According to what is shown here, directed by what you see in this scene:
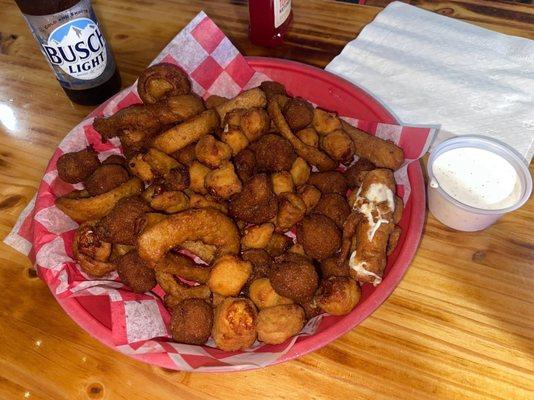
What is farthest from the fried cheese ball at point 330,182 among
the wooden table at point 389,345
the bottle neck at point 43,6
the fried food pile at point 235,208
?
the bottle neck at point 43,6

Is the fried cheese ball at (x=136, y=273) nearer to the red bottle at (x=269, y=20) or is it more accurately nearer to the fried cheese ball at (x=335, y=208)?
the fried cheese ball at (x=335, y=208)

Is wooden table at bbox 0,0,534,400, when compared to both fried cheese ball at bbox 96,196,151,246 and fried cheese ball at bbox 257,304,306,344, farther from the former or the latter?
fried cheese ball at bbox 96,196,151,246

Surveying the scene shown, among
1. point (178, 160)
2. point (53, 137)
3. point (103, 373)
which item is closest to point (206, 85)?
point (178, 160)

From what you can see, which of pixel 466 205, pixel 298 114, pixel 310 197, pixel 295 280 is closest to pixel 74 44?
pixel 298 114

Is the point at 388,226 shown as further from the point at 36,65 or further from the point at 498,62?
the point at 36,65

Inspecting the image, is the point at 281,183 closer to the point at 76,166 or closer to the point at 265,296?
the point at 265,296

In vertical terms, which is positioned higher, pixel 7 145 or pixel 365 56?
pixel 365 56
